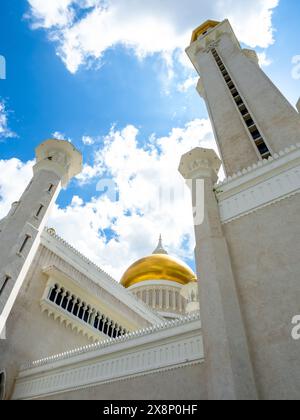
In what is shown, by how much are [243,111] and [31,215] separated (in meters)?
8.64

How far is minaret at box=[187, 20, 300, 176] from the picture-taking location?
10.1m

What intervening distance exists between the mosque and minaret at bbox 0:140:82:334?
0.04 metres

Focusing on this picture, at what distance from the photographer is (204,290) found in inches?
249

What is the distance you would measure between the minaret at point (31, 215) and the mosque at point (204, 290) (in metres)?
0.04

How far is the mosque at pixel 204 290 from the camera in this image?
5.46m

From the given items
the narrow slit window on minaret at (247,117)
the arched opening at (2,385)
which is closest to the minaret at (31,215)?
the arched opening at (2,385)

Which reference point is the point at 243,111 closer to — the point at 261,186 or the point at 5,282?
the point at 261,186

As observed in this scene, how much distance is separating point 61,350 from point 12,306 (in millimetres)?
2560

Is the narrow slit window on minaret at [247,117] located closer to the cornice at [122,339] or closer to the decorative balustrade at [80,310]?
the cornice at [122,339]

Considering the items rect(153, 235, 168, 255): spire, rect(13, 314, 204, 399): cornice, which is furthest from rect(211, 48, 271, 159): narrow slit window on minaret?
rect(153, 235, 168, 255): spire

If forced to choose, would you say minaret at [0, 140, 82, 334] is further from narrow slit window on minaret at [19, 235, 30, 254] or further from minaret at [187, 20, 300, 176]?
minaret at [187, 20, 300, 176]

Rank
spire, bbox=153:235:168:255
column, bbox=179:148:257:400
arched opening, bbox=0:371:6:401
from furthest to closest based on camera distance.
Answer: spire, bbox=153:235:168:255 → arched opening, bbox=0:371:6:401 → column, bbox=179:148:257:400

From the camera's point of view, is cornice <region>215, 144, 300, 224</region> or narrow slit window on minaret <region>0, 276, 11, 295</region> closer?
cornice <region>215, 144, 300, 224</region>
